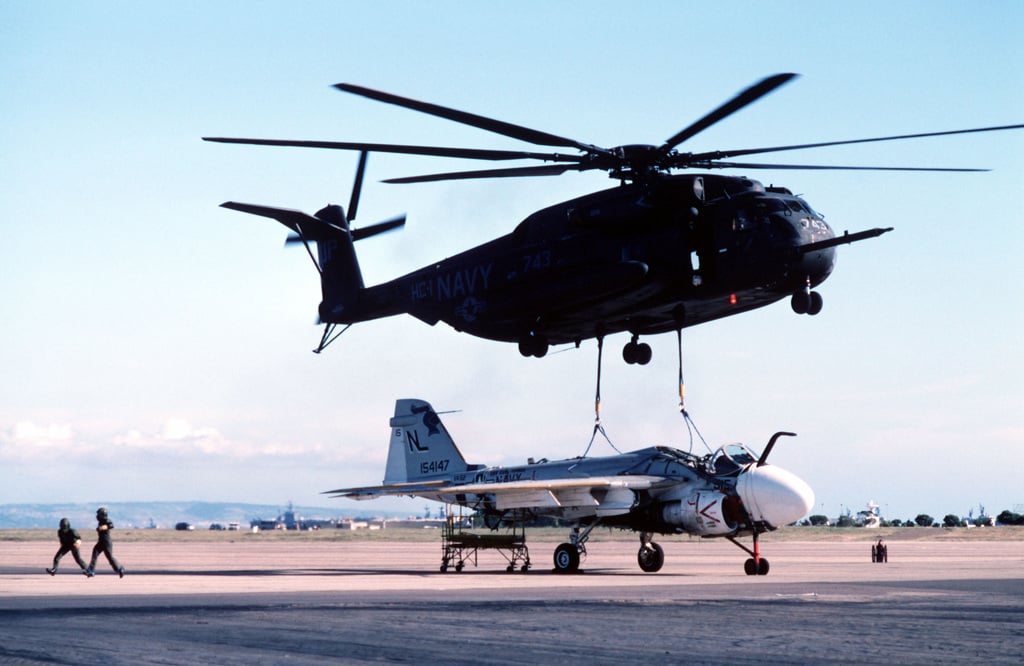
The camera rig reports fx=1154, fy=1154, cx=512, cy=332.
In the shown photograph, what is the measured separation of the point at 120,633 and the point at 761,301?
58.8ft

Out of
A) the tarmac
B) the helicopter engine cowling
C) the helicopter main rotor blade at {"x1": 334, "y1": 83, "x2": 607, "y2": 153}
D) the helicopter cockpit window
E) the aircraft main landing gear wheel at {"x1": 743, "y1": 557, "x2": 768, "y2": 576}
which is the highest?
the helicopter main rotor blade at {"x1": 334, "y1": 83, "x2": 607, "y2": 153}

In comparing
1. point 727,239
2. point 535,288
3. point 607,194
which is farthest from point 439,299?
point 727,239

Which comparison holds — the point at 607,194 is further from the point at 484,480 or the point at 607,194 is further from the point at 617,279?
the point at 484,480

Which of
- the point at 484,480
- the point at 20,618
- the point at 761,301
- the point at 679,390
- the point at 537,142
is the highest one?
the point at 537,142

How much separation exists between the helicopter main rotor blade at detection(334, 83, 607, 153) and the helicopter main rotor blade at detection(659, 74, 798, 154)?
2.51m

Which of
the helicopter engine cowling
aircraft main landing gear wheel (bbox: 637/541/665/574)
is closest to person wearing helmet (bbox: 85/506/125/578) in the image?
aircraft main landing gear wheel (bbox: 637/541/665/574)

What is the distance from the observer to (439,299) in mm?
30625

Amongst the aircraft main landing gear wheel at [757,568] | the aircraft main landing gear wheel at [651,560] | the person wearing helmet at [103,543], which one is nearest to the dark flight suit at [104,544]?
the person wearing helmet at [103,543]

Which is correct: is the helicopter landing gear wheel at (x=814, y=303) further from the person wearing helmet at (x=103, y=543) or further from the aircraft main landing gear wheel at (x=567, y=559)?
the person wearing helmet at (x=103, y=543)

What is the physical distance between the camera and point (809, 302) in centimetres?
2531

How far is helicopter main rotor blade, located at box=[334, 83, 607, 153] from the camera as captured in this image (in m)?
19.4

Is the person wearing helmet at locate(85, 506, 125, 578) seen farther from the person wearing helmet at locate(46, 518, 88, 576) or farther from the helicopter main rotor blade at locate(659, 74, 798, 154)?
the helicopter main rotor blade at locate(659, 74, 798, 154)

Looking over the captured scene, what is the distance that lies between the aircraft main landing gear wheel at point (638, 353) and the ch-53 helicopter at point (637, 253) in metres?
0.04

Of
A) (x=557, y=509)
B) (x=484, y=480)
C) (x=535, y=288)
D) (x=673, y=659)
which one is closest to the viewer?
(x=673, y=659)
